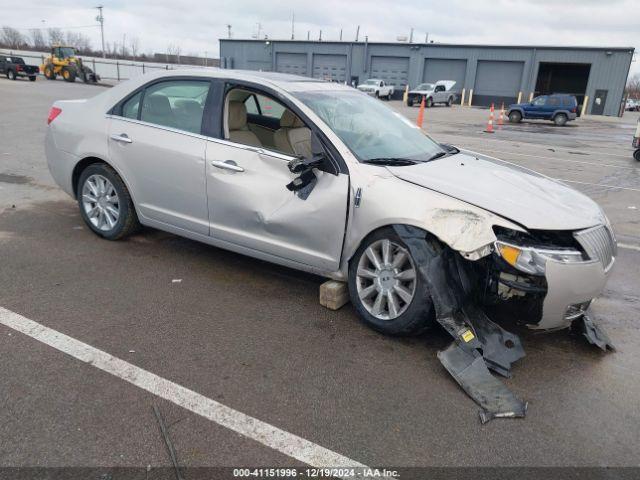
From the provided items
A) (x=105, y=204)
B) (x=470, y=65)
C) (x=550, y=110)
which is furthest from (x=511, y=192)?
(x=470, y=65)

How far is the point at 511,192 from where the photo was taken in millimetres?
3689

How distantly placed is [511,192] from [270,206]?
1778 millimetres

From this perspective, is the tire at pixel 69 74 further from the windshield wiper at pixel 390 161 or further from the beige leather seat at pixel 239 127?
the windshield wiper at pixel 390 161

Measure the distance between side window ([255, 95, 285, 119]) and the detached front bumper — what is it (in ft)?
8.66

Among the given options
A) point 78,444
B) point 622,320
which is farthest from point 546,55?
point 78,444

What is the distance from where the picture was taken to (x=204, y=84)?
4.56 metres

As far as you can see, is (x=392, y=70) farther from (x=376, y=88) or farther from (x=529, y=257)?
(x=529, y=257)

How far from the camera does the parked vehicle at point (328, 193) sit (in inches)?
132

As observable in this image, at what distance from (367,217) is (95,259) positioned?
2706 millimetres

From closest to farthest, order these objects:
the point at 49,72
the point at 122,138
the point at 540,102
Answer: the point at 122,138, the point at 540,102, the point at 49,72

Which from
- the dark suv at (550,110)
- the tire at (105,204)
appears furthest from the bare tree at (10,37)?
the tire at (105,204)

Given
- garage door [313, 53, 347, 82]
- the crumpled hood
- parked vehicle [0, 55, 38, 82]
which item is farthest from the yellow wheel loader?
the crumpled hood

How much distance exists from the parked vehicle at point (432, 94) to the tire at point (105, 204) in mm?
35211

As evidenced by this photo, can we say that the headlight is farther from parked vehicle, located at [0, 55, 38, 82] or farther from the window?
parked vehicle, located at [0, 55, 38, 82]
